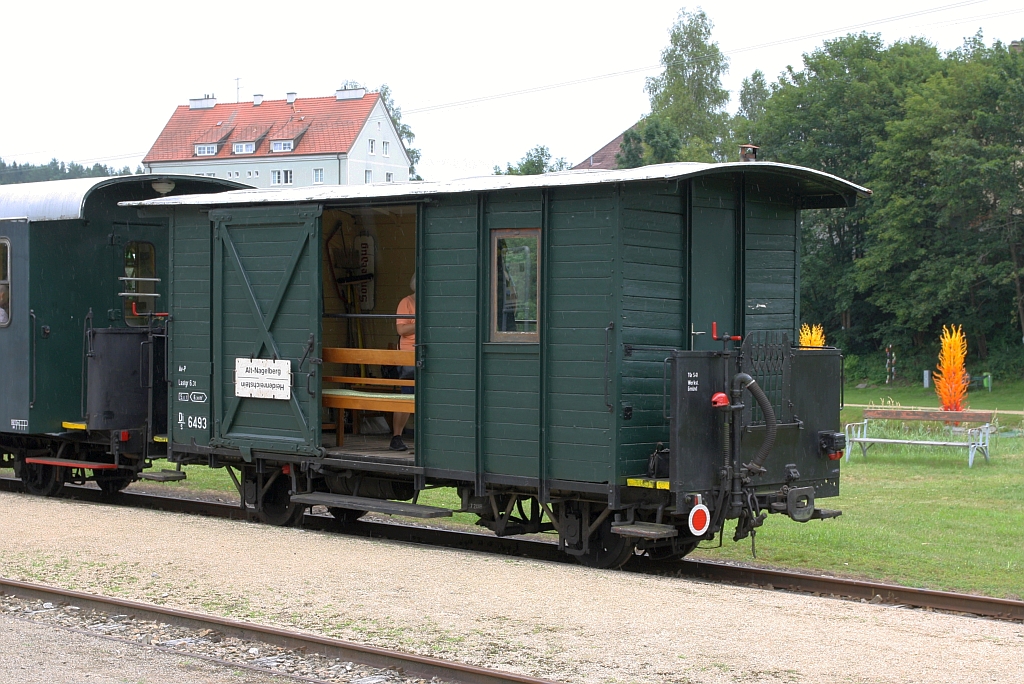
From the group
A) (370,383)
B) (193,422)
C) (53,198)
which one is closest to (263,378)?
(370,383)

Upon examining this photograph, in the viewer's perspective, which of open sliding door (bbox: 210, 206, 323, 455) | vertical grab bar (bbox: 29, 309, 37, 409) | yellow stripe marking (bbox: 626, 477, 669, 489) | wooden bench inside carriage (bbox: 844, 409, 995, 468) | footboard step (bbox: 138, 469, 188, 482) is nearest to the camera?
yellow stripe marking (bbox: 626, 477, 669, 489)

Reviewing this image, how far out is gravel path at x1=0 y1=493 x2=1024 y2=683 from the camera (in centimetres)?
609

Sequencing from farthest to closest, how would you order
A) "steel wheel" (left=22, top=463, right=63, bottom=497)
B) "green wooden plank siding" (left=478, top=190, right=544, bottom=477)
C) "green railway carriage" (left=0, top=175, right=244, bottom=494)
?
1. "steel wheel" (left=22, top=463, right=63, bottom=497)
2. "green railway carriage" (left=0, top=175, right=244, bottom=494)
3. "green wooden plank siding" (left=478, top=190, right=544, bottom=477)

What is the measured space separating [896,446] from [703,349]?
1176 centimetres

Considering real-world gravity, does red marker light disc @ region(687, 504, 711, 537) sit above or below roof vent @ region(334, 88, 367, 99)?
below

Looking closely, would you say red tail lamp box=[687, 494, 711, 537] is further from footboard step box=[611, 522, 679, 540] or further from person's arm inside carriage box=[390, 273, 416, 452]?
person's arm inside carriage box=[390, 273, 416, 452]

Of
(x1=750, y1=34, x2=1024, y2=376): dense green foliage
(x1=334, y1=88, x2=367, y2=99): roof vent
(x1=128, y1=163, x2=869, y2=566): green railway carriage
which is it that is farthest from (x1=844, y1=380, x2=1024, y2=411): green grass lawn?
(x1=334, y1=88, x2=367, y2=99): roof vent

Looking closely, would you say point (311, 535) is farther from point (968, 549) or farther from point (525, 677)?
point (968, 549)

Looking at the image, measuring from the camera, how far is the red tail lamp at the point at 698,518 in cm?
820

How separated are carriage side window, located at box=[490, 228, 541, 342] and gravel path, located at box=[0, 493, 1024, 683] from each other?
5.86 feet

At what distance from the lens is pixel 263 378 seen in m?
10.7

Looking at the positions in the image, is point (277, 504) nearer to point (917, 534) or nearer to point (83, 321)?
point (83, 321)

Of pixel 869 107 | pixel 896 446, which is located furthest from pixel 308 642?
pixel 869 107

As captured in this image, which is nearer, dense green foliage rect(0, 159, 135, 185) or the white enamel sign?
the white enamel sign
